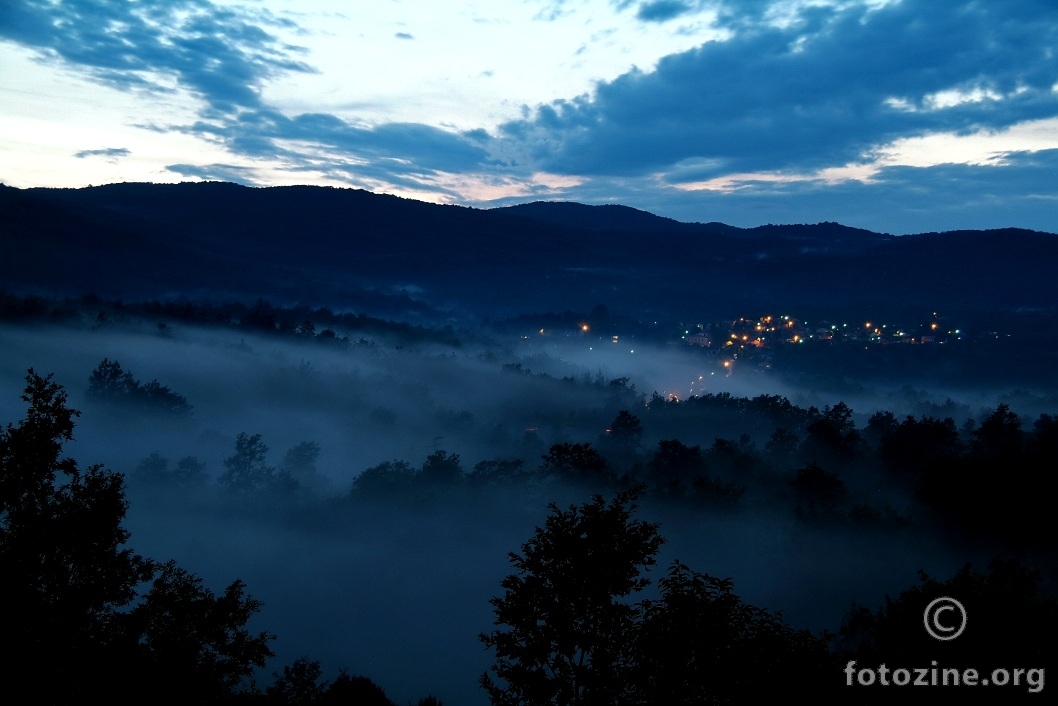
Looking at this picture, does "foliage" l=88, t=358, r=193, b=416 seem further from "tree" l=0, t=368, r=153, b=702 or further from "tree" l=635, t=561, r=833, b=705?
"tree" l=635, t=561, r=833, b=705

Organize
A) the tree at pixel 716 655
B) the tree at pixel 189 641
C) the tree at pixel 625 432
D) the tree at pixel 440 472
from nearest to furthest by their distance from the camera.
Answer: the tree at pixel 189 641 → the tree at pixel 716 655 → the tree at pixel 440 472 → the tree at pixel 625 432

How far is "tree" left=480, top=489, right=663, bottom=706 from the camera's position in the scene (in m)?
13.4

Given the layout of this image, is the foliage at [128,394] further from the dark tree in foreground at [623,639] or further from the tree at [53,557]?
the dark tree in foreground at [623,639]

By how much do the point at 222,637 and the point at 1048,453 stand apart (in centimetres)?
5418

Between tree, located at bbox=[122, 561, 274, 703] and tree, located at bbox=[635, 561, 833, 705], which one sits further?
tree, located at bbox=[635, 561, 833, 705]

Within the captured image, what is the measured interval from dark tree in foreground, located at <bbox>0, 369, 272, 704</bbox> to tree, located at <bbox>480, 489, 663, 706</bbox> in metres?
4.90

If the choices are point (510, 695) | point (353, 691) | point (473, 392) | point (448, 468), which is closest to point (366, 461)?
point (448, 468)

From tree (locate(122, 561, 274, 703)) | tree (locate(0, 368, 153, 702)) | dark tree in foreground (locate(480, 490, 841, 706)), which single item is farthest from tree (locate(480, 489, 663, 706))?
tree (locate(0, 368, 153, 702))

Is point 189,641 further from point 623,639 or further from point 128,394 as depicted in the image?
point 128,394

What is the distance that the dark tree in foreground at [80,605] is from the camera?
419 inches

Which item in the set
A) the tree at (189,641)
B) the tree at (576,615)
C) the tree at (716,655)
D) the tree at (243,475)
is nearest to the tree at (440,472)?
the tree at (243,475)

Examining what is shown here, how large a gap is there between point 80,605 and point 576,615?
28.9ft

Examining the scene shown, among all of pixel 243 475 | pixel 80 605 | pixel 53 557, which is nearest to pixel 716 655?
pixel 80 605

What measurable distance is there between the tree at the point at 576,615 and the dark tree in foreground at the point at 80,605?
193 inches
